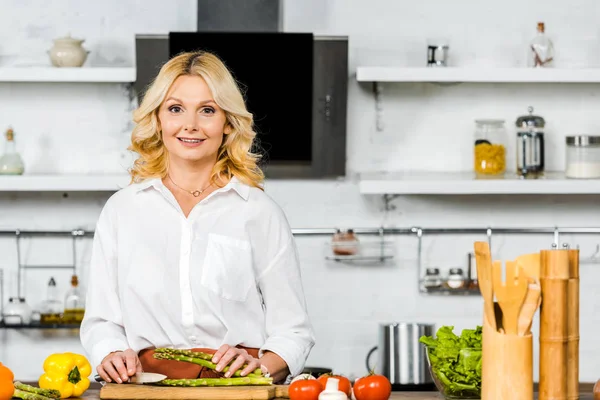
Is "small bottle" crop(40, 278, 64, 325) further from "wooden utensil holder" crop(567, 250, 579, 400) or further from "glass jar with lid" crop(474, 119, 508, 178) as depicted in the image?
"wooden utensil holder" crop(567, 250, 579, 400)

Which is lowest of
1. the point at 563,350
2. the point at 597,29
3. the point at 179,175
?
the point at 563,350

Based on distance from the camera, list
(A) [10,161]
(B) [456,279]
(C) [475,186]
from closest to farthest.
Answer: (C) [475,186] → (A) [10,161] → (B) [456,279]

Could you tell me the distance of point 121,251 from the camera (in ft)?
6.92

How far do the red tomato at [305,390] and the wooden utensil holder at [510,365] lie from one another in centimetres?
34

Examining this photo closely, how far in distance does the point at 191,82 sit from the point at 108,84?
198 cm

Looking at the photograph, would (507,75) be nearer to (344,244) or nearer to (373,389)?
(344,244)

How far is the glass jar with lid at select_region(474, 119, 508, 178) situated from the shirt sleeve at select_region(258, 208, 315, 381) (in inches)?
72.4

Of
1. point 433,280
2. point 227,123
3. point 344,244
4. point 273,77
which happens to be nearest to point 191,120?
point 227,123

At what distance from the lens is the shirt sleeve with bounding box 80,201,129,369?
2086 mm

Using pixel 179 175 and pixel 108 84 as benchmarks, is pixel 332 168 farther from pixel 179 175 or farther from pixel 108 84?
pixel 179 175

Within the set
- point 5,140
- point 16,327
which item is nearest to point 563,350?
point 16,327

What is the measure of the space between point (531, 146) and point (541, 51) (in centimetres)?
39

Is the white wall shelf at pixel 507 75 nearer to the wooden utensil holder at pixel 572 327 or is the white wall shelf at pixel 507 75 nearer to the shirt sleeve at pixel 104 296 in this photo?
the shirt sleeve at pixel 104 296

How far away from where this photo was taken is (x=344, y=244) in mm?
3879
